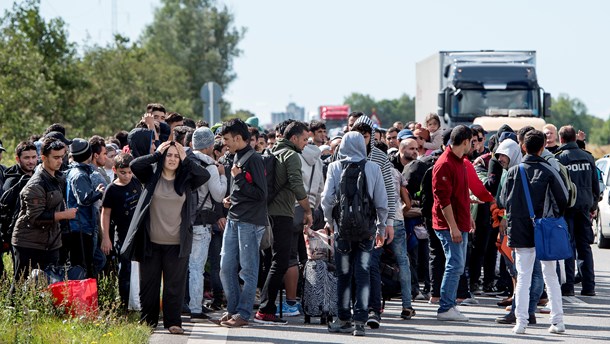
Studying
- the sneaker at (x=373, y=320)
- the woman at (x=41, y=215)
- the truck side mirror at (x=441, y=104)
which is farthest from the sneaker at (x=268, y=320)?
the truck side mirror at (x=441, y=104)

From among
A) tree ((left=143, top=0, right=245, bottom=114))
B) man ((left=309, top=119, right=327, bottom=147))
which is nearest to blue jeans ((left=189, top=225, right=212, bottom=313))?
man ((left=309, top=119, right=327, bottom=147))

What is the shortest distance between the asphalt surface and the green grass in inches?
15.2

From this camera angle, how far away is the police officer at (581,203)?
15.4 metres

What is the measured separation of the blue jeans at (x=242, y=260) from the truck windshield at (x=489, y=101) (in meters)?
19.5

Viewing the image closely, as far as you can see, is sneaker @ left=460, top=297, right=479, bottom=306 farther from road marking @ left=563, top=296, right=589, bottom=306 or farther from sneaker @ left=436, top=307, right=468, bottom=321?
sneaker @ left=436, top=307, right=468, bottom=321

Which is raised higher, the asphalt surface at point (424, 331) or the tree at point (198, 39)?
the tree at point (198, 39)

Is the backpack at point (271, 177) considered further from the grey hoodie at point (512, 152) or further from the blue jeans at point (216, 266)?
the grey hoodie at point (512, 152)


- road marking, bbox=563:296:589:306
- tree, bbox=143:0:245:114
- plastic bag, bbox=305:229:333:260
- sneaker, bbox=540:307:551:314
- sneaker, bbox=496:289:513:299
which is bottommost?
sneaker, bbox=540:307:551:314

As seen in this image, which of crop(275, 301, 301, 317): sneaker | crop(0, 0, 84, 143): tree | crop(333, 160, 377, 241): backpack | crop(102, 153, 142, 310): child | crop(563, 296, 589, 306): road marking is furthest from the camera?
crop(0, 0, 84, 143): tree

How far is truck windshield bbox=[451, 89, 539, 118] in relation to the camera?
102 feet

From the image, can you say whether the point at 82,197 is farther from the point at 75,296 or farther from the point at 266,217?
the point at 266,217

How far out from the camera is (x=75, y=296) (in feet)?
Result: 38.0

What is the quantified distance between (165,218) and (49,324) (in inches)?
56.9

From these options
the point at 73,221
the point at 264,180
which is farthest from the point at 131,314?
the point at 264,180
